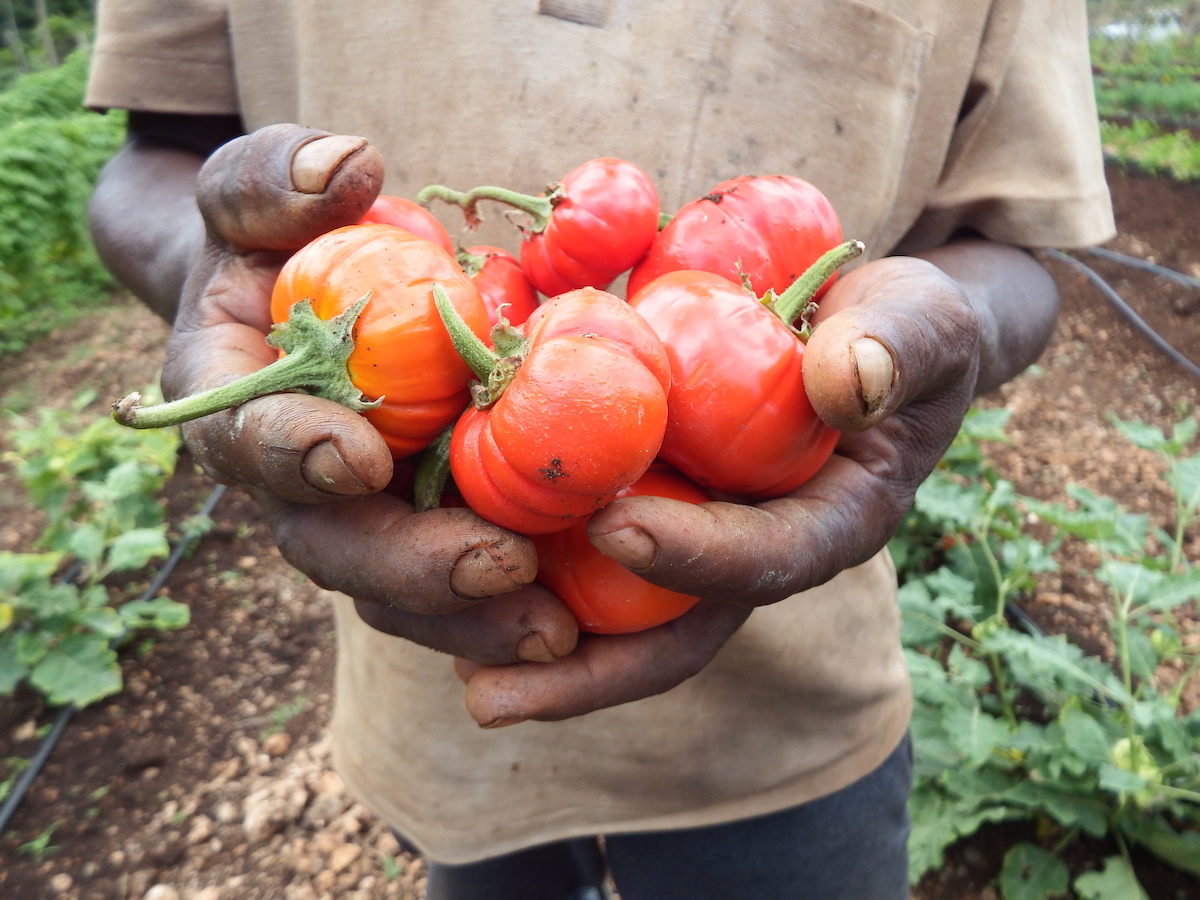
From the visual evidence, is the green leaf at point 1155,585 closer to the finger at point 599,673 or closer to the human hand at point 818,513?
the human hand at point 818,513

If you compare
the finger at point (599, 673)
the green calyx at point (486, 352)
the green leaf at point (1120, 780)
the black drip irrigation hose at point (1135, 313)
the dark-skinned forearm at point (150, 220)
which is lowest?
the black drip irrigation hose at point (1135, 313)

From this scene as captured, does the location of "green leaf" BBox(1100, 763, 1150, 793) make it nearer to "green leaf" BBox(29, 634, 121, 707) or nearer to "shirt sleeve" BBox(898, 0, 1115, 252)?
"shirt sleeve" BBox(898, 0, 1115, 252)

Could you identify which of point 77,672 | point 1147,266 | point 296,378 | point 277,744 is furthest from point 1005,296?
point 1147,266

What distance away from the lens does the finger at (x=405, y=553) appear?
1.19m

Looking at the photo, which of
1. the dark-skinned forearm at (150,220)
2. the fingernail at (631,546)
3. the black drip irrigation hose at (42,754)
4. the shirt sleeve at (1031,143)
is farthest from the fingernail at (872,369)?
the black drip irrigation hose at (42,754)

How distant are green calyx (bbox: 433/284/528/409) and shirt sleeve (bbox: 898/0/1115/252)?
1388mm

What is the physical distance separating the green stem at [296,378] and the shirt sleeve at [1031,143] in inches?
61.5

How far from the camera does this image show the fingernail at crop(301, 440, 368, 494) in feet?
3.65

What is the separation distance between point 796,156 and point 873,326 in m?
0.86

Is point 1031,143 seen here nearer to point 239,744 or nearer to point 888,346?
point 888,346

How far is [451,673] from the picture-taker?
6.55 feet

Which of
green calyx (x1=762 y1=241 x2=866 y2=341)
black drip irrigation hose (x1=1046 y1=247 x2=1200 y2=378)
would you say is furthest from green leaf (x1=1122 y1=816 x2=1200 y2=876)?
black drip irrigation hose (x1=1046 y1=247 x2=1200 y2=378)

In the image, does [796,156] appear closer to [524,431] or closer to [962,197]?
[962,197]

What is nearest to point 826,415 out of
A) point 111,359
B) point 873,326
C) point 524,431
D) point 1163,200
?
point 873,326
